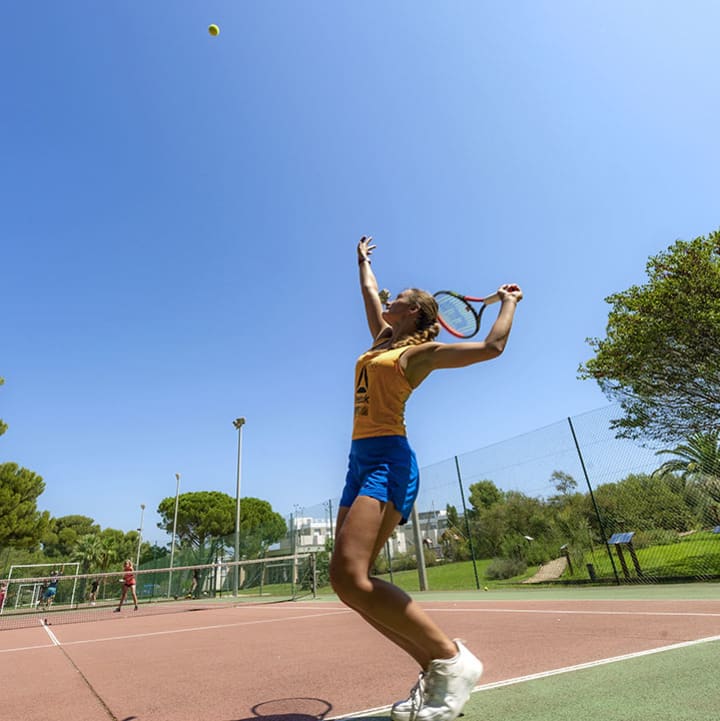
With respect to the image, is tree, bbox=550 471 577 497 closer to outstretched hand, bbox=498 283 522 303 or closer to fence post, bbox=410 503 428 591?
fence post, bbox=410 503 428 591

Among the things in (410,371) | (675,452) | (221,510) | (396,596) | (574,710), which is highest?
(221,510)

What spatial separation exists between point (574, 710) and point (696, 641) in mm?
1643

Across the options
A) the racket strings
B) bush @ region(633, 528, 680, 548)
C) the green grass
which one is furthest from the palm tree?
the racket strings

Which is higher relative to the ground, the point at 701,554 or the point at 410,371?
the point at 410,371

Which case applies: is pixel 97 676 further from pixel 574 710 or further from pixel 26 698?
pixel 574 710

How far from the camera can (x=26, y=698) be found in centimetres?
294

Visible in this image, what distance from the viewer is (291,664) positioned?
3465 mm

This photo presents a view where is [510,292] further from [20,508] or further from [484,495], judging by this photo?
[20,508]

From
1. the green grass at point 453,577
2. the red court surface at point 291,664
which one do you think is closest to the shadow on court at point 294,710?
the red court surface at point 291,664

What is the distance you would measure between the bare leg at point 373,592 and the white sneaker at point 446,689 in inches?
1.6

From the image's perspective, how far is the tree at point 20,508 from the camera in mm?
26922

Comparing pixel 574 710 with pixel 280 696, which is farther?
pixel 280 696

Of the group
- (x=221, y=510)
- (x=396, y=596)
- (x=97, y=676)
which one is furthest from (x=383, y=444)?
(x=221, y=510)

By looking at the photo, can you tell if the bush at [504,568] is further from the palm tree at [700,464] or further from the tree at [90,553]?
the tree at [90,553]
